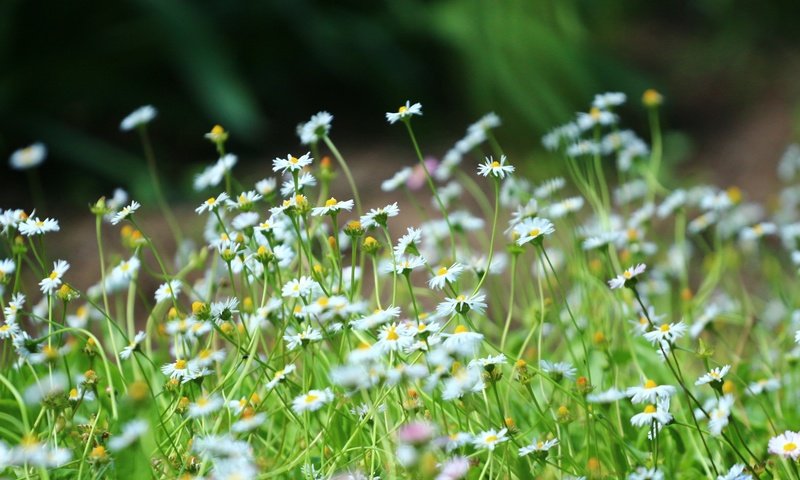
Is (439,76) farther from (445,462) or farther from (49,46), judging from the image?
(445,462)

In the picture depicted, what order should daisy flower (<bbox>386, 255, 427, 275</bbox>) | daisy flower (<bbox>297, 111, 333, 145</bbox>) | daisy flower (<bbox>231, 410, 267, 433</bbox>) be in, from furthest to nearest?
daisy flower (<bbox>297, 111, 333, 145</bbox>)
daisy flower (<bbox>386, 255, 427, 275</bbox>)
daisy flower (<bbox>231, 410, 267, 433</bbox>)

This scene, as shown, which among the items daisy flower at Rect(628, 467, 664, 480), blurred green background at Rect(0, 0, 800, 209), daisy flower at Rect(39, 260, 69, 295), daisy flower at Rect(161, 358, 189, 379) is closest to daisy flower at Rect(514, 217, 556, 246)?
daisy flower at Rect(628, 467, 664, 480)

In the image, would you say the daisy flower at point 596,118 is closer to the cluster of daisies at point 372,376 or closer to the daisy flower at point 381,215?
the cluster of daisies at point 372,376

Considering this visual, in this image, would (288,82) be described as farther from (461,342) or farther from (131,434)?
(131,434)

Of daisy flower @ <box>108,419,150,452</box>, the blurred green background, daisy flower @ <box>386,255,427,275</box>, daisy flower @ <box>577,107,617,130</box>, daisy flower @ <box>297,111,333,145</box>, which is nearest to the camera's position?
daisy flower @ <box>108,419,150,452</box>

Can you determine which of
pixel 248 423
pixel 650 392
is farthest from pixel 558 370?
pixel 248 423

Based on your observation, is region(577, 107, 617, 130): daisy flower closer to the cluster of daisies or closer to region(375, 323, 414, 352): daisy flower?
the cluster of daisies

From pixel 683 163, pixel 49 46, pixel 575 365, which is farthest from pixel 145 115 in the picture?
pixel 683 163
